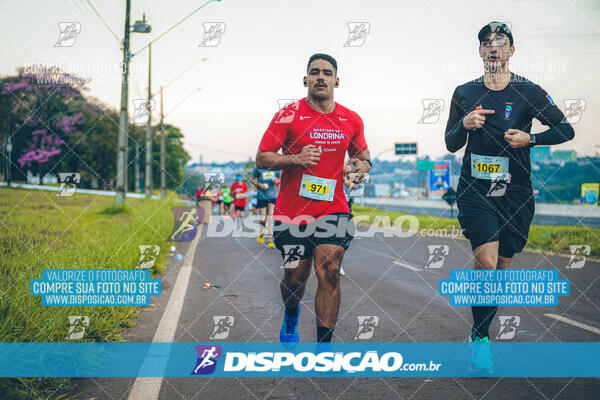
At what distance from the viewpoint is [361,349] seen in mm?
4602

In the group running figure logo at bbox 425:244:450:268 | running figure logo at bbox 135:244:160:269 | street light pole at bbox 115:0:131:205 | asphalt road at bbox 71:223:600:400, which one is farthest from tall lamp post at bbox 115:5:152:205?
running figure logo at bbox 425:244:450:268

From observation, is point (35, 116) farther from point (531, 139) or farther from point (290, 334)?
point (531, 139)

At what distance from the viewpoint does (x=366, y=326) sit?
213 inches

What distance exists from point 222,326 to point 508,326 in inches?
110

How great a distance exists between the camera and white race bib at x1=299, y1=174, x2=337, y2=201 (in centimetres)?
414

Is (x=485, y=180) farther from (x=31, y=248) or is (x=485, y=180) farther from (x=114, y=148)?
(x=114, y=148)

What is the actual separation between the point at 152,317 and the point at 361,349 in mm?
2473

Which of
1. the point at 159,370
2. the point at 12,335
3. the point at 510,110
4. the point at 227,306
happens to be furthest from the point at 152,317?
the point at 510,110

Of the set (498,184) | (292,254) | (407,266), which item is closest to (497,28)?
(498,184)

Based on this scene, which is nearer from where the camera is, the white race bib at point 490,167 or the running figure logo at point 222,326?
the white race bib at point 490,167

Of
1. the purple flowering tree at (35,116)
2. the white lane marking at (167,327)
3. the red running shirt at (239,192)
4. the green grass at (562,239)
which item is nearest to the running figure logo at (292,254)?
the white lane marking at (167,327)

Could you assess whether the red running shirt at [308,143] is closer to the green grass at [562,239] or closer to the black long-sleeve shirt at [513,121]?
the black long-sleeve shirt at [513,121]

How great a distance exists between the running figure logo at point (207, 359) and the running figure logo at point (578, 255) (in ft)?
24.6

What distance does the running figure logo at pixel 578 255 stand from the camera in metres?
10.3
